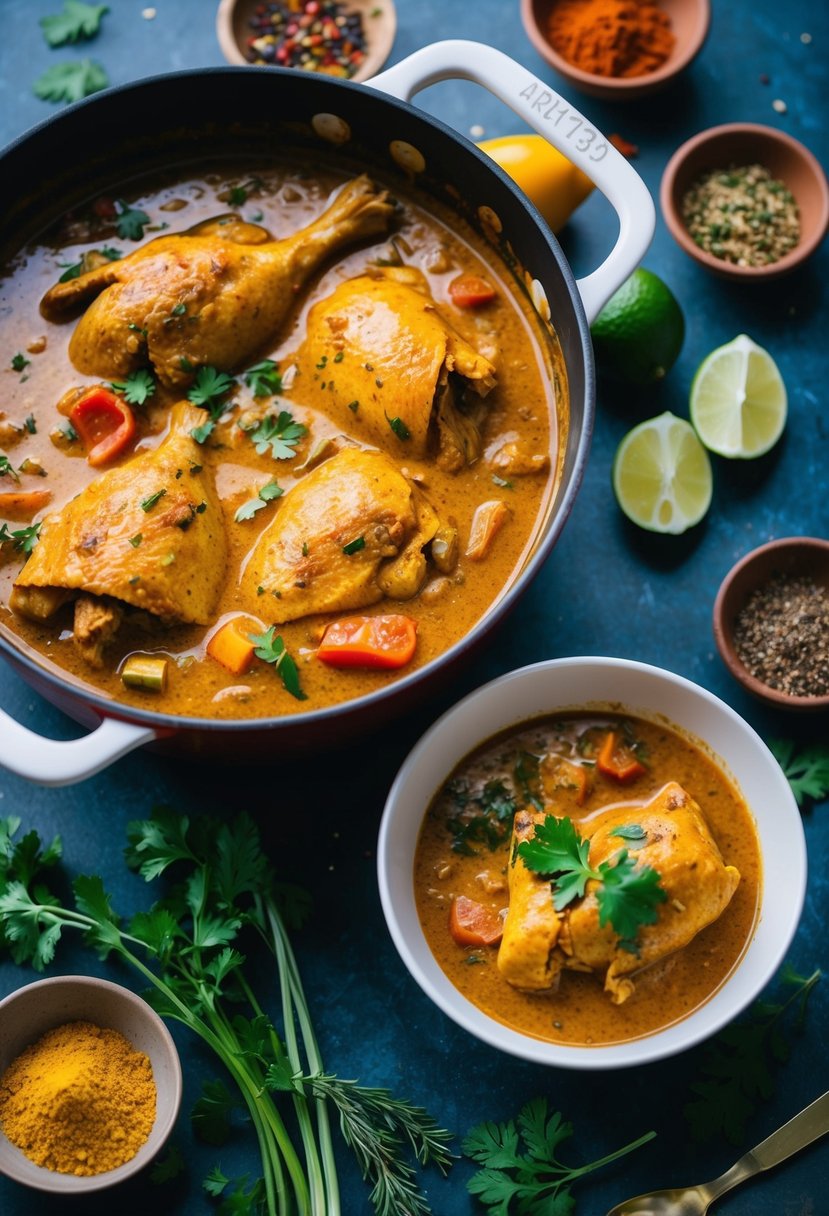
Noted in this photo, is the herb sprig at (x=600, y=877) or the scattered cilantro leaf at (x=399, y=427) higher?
the scattered cilantro leaf at (x=399, y=427)

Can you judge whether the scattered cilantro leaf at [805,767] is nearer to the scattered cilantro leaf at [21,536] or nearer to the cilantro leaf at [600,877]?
the cilantro leaf at [600,877]

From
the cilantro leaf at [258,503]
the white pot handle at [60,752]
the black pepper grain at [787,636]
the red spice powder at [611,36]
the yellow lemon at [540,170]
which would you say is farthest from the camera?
the red spice powder at [611,36]

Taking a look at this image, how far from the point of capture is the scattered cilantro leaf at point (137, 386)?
149 inches

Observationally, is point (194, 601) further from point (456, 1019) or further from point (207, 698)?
point (456, 1019)

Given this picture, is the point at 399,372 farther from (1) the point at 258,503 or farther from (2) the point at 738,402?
(2) the point at 738,402

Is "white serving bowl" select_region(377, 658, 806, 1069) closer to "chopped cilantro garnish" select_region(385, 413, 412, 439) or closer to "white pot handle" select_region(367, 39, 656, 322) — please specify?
"chopped cilantro garnish" select_region(385, 413, 412, 439)

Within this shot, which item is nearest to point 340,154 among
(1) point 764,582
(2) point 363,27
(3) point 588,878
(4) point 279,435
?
(2) point 363,27

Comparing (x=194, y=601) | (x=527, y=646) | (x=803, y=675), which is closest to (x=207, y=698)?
(x=194, y=601)

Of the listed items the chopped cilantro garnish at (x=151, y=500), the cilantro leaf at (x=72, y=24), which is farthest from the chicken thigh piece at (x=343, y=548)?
the cilantro leaf at (x=72, y=24)

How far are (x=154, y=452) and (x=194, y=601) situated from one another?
1.50ft

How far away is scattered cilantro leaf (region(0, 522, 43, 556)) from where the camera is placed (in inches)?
145

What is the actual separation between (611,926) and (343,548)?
3.87 ft

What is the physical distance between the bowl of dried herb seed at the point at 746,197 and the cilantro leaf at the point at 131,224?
1.64 metres

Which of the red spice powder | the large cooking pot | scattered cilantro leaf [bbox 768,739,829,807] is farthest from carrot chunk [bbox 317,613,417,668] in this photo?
the red spice powder
